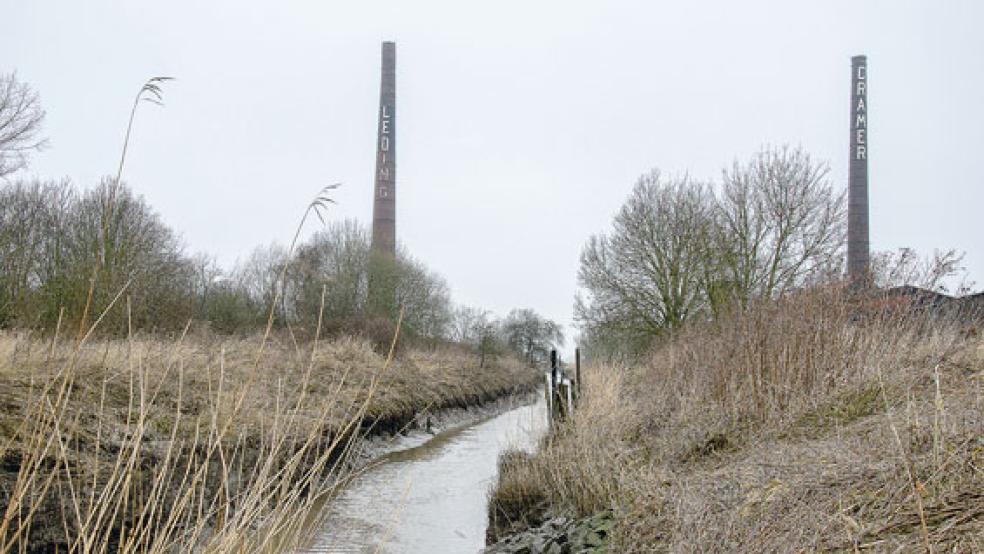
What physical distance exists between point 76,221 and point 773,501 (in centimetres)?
1942

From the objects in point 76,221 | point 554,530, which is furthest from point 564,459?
point 76,221

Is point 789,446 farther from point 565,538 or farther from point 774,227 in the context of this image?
point 774,227

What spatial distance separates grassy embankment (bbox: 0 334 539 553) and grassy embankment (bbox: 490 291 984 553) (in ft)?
5.86

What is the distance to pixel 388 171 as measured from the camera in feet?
114

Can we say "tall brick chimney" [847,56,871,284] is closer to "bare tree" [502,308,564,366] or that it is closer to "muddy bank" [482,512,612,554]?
"muddy bank" [482,512,612,554]

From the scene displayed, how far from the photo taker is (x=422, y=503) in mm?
9508

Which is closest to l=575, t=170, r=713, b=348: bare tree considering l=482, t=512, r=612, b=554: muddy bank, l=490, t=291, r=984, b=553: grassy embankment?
l=490, t=291, r=984, b=553: grassy embankment

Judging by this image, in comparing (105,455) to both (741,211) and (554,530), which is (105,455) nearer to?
(554,530)

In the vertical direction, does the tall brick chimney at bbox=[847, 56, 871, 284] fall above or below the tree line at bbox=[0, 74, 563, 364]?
above

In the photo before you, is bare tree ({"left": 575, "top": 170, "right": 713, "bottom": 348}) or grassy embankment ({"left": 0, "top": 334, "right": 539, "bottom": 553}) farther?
bare tree ({"left": 575, "top": 170, "right": 713, "bottom": 348})

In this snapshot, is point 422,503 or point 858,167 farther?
point 858,167

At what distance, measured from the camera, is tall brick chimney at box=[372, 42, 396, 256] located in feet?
112

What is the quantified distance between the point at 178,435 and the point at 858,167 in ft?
91.7

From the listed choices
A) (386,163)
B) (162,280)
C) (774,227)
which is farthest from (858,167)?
(162,280)
